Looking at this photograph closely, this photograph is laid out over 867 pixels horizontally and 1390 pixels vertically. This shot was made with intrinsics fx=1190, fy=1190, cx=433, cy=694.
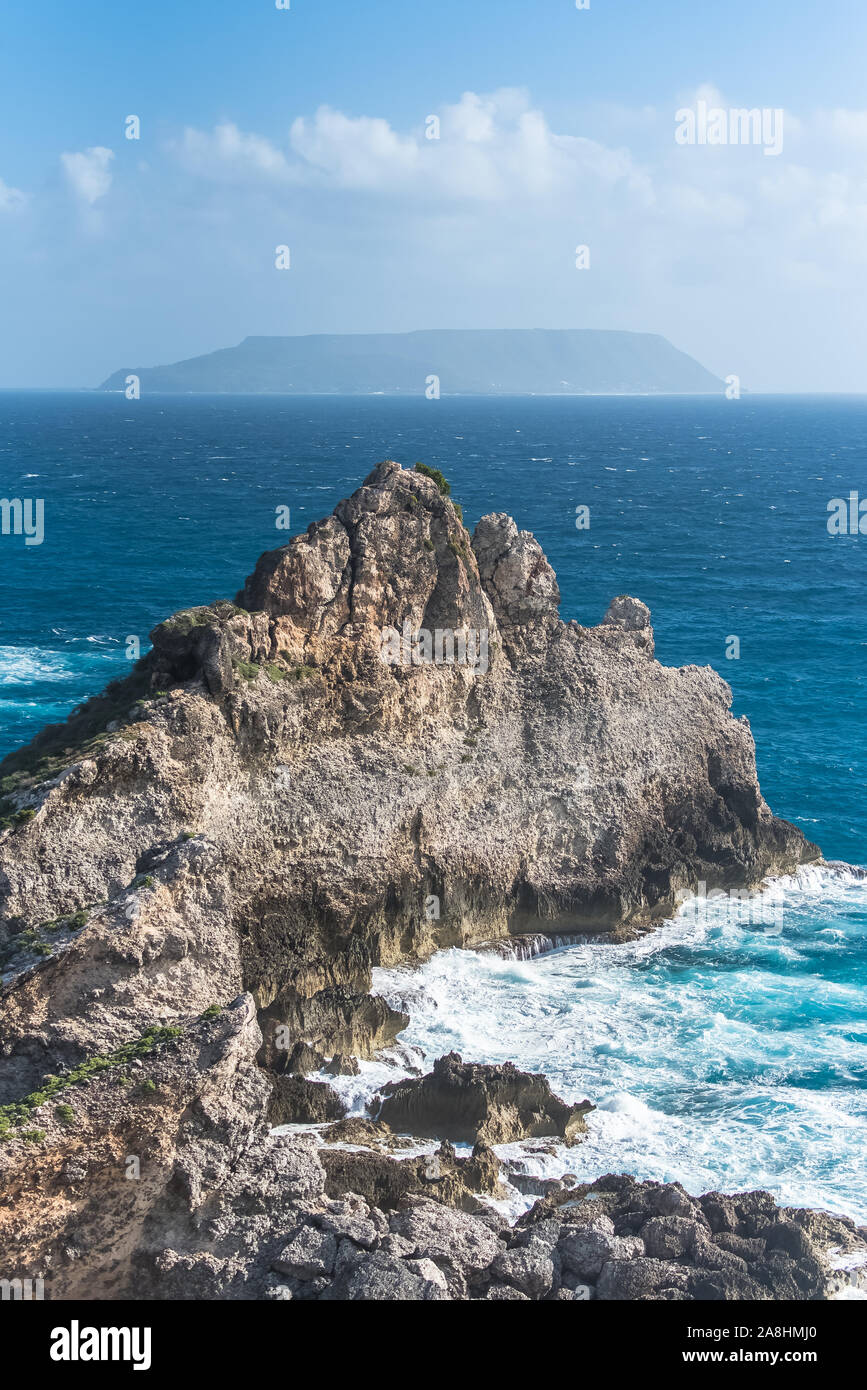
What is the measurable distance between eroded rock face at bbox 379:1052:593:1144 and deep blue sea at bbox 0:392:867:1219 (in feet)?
4.69

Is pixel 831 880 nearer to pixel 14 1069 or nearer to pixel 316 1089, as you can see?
pixel 316 1089

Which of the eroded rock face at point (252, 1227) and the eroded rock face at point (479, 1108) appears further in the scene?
the eroded rock face at point (479, 1108)

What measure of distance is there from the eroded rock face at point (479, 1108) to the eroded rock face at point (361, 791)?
336 cm

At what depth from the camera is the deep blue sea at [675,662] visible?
3594cm

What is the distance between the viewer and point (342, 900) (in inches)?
1610
